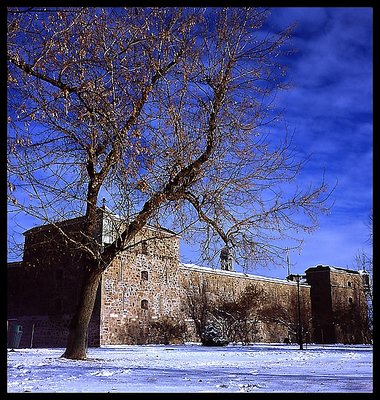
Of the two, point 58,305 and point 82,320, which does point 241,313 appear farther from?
point 82,320

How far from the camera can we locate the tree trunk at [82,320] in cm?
691

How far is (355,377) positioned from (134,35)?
13.5 ft

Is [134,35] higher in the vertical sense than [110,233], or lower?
higher

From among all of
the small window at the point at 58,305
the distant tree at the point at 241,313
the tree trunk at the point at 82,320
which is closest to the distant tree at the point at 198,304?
the distant tree at the point at 241,313

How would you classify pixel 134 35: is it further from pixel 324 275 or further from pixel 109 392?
pixel 324 275

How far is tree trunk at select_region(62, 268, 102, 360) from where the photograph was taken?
22.7ft

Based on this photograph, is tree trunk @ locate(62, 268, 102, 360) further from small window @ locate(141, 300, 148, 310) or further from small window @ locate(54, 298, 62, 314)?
small window @ locate(141, 300, 148, 310)

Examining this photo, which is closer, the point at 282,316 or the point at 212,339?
the point at 212,339

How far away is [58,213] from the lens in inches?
250

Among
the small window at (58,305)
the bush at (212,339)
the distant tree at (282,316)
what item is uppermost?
the small window at (58,305)

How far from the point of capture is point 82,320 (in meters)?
6.93

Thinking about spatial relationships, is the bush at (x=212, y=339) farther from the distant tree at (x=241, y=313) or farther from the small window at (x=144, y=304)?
the distant tree at (x=241, y=313)

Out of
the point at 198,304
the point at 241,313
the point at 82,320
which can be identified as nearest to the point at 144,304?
the point at 198,304

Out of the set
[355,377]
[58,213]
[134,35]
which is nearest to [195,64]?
[134,35]
